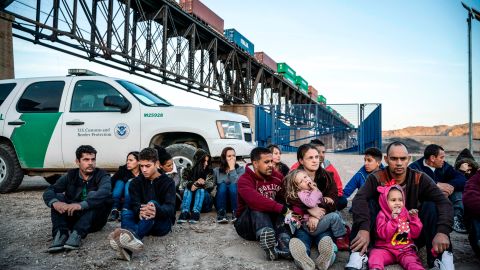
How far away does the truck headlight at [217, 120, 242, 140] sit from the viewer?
5.36m

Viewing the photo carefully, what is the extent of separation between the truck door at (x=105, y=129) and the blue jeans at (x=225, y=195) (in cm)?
183

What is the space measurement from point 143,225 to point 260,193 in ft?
3.57

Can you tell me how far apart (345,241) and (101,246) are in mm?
2190

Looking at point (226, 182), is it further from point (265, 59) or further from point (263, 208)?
point (265, 59)

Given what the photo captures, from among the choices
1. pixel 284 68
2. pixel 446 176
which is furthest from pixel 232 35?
pixel 446 176

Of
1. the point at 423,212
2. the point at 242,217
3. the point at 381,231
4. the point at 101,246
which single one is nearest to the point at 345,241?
the point at 381,231

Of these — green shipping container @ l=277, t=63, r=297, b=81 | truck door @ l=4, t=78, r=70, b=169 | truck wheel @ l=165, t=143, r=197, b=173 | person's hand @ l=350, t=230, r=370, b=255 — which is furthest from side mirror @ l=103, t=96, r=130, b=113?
green shipping container @ l=277, t=63, r=297, b=81

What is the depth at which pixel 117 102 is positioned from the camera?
5000 mm

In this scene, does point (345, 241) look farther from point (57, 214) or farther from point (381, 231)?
point (57, 214)

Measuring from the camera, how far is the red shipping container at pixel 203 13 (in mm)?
18578

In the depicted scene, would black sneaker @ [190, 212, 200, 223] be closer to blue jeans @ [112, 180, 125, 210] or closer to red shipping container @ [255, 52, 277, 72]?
blue jeans @ [112, 180, 125, 210]

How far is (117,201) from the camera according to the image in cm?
414

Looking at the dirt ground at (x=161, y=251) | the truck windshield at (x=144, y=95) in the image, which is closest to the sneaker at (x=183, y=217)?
the dirt ground at (x=161, y=251)

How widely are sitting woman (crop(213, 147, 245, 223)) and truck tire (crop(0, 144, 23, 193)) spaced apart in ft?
11.8
